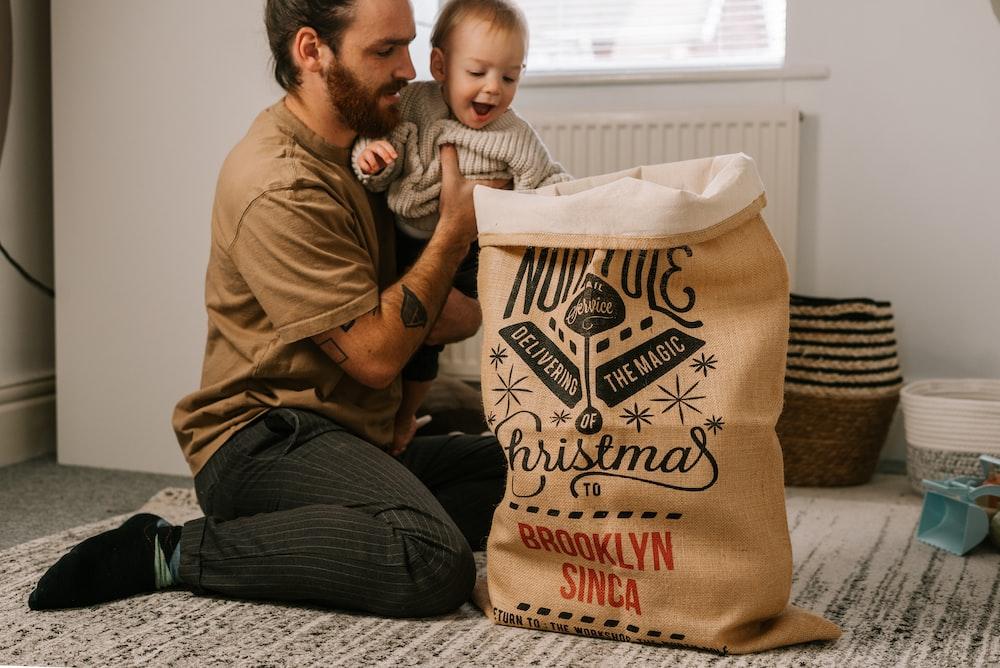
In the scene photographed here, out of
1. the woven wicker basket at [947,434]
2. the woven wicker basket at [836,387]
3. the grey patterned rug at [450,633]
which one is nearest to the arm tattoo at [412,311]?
the grey patterned rug at [450,633]

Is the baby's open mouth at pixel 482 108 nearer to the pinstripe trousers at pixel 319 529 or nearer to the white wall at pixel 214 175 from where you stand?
the pinstripe trousers at pixel 319 529

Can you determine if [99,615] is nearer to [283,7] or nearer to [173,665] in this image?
[173,665]

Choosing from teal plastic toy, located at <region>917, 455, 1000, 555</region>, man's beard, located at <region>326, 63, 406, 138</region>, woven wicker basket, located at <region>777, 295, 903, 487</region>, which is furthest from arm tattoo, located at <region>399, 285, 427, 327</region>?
woven wicker basket, located at <region>777, 295, 903, 487</region>

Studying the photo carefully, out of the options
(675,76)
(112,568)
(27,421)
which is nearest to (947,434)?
(675,76)

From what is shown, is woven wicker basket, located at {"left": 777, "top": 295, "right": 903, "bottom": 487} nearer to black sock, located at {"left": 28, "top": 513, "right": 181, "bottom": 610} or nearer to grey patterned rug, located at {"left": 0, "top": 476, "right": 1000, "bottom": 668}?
grey patterned rug, located at {"left": 0, "top": 476, "right": 1000, "bottom": 668}

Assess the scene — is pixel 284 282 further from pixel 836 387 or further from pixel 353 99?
pixel 836 387

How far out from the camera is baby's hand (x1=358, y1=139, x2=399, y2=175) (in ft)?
Result: 5.27

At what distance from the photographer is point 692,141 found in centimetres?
258

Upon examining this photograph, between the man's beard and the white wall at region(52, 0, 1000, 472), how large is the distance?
2.65 feet

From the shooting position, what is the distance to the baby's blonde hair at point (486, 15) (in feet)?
5.48

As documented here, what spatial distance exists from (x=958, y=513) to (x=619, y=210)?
97cm

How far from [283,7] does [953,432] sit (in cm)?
153

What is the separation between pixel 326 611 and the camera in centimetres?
150

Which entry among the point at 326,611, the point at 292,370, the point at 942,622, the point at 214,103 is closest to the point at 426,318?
the point at 292,370
